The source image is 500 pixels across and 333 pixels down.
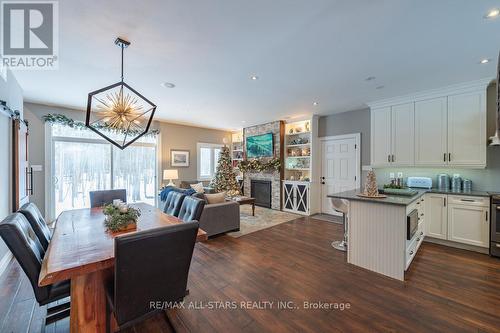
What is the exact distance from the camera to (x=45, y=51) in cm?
248

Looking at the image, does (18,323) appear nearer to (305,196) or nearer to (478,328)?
(478,328)

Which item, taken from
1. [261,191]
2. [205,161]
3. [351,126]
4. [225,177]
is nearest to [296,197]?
[261,191]

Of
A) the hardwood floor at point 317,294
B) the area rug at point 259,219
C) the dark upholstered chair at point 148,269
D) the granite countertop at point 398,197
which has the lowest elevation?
the hardwood floor at point 317,294

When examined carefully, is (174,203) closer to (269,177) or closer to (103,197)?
(103,197)

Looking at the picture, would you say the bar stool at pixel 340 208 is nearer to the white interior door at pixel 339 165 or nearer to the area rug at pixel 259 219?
the area rug at pixel 259 219

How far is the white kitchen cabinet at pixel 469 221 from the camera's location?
3.17m

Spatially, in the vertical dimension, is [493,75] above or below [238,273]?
above

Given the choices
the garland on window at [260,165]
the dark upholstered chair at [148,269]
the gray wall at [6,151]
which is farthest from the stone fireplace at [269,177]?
the gray wall at [6,151]

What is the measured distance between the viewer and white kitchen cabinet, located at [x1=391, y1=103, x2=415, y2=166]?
4.00 m

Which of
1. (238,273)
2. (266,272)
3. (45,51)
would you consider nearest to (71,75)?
(45,51)

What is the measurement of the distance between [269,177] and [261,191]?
0.60 metres

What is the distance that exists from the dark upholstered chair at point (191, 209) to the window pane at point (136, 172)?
12.6ft

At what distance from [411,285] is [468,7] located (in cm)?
282

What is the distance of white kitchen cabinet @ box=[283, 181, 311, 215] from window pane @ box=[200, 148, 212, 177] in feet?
9.87
